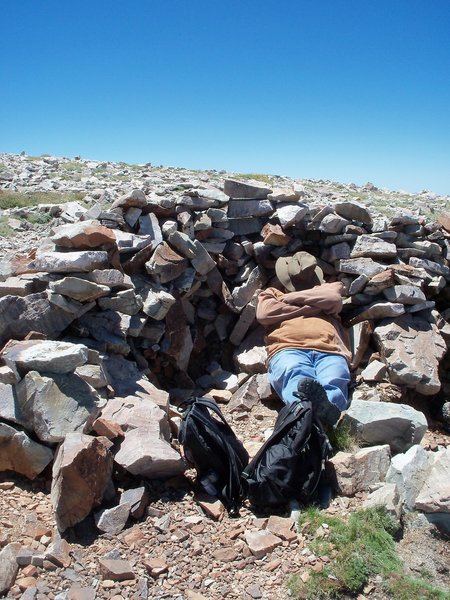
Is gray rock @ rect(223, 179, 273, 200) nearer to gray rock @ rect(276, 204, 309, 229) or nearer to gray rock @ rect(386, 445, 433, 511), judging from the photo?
gray rock @ rect(276, 204, 309, 229)

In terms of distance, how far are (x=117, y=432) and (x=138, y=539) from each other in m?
0.96

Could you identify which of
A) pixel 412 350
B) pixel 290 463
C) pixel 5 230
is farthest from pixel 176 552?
pixel 5 230

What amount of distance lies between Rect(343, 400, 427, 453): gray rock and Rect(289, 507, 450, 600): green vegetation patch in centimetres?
122

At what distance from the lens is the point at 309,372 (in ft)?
19.2

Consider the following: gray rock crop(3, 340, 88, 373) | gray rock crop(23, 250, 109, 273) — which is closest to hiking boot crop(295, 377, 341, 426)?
gray rock crop(3, 340, 88, 373)

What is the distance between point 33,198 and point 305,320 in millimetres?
7207

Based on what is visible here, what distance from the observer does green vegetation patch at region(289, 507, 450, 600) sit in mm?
3453

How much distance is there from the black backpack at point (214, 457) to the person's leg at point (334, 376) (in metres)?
1.44

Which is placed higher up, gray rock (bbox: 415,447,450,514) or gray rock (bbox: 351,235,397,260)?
gray rock (bbox: 351,235,397,260)

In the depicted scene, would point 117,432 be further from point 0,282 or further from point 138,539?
point 0,282

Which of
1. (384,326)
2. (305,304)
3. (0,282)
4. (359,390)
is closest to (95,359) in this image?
(0,282)

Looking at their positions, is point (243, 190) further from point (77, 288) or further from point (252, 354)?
point (77, 288)

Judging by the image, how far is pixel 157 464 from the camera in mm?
4363

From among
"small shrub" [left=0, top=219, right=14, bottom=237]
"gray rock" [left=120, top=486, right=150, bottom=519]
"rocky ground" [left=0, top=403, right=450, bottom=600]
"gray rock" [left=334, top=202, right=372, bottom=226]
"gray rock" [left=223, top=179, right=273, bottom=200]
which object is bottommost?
"rocky ground" [left=0, top=403, right=450, bottom=600]
